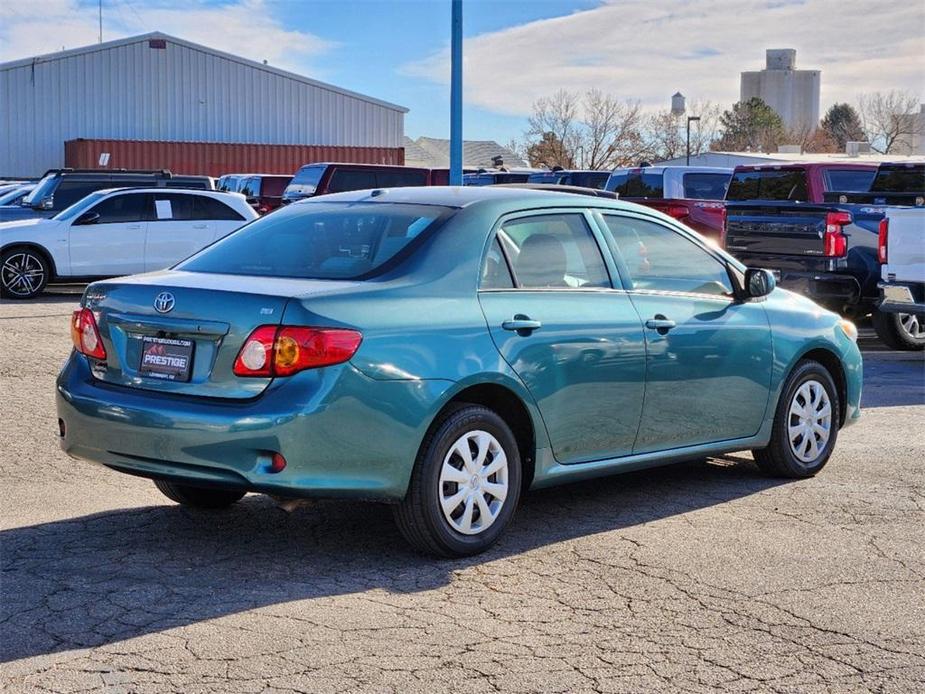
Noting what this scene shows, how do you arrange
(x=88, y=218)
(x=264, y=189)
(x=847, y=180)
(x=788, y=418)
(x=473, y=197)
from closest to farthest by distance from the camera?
1. (x=473, y=197)
2. (x=788, y=418)
3. (x=847, y=180)
4. (x=88, y=218)
5. (x=264, y=189)

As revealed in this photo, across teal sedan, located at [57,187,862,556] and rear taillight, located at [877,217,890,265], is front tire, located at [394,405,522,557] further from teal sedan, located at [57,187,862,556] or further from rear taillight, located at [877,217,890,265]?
rear taillight, located at [877,217,890,265]

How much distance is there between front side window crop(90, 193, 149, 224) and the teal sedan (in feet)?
44.7

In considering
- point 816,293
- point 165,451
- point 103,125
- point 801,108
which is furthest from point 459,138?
point 801,108

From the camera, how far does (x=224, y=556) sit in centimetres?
587

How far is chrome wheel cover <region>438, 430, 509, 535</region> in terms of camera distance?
5793 millimetres

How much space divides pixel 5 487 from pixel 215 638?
289 centimetres

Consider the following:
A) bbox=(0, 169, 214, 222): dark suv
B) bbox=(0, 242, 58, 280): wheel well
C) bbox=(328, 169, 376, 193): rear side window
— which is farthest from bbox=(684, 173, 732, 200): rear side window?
bbox=(0, 242, 58, 280): wheel well

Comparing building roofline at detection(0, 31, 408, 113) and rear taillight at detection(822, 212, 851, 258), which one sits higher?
building roofline at detection(0, 31, 408, 113)

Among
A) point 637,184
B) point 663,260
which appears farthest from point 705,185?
point 663,260

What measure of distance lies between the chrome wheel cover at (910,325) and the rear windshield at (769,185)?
84.1 inches

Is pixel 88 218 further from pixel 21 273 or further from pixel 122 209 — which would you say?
pixel 21 273

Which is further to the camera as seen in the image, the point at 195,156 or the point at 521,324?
the point at 195,156

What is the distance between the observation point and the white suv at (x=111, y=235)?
19109 millimetres

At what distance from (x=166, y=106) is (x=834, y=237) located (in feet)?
150
